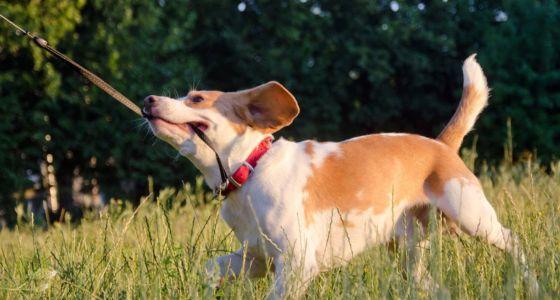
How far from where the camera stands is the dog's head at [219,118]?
395 centimetres

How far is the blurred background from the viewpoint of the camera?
37.9 feet

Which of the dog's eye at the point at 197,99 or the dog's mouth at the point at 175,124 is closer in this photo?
the dog's mouth at the point at 175,124

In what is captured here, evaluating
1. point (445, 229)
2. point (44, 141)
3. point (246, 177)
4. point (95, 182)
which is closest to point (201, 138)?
point (246, 177)

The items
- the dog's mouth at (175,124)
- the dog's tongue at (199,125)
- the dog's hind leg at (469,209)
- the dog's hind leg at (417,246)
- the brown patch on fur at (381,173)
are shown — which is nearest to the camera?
the dog's hind leg at (417,246)

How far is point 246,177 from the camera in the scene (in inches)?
159

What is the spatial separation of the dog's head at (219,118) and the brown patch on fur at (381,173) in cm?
37

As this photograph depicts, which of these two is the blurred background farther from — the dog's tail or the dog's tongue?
the dog's tail

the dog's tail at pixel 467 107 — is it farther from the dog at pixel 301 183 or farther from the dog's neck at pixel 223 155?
the dog's neck at pixel 223 155

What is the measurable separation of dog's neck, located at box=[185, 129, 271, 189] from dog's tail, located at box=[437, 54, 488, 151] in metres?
1.56

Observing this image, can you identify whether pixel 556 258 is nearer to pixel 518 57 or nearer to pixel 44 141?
pixel 44 141

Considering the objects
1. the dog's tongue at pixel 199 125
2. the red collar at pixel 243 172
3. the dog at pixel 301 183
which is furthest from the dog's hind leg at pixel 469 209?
the dog's tongue at pixel 199 125

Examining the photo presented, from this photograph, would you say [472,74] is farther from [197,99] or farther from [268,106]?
[197,99]

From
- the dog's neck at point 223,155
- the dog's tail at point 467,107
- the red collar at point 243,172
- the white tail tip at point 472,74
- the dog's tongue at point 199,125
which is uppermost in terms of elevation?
the dog's tongue at point 199,125

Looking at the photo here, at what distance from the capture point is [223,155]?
4109mm
